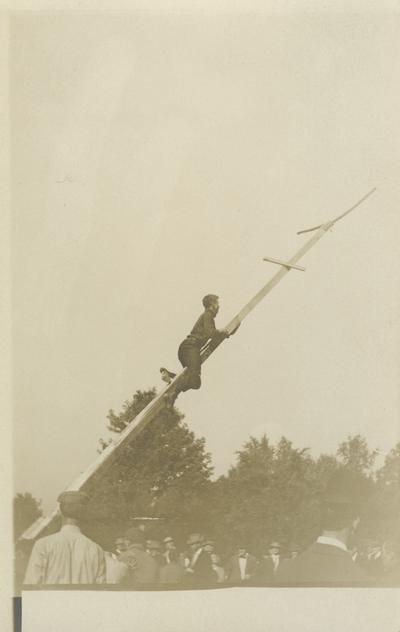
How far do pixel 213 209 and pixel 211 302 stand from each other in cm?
62

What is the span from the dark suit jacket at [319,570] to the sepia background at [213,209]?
641 mm

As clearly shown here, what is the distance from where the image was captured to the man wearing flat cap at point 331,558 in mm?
5680

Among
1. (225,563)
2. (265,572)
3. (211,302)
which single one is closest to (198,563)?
(225,563)

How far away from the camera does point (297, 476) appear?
5.75m

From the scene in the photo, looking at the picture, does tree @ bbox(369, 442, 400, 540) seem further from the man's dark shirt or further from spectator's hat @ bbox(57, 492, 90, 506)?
spectator's hat @ bbox(57, 492, 90, 506)

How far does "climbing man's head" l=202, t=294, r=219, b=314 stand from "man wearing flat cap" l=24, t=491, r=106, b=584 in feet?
4.78

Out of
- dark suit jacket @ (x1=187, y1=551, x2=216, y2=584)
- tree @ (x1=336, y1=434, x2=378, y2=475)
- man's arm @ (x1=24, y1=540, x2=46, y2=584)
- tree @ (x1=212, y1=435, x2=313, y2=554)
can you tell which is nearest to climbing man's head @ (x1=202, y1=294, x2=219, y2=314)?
tree @ (x1=212, y1=435, x2=313, y2=554)

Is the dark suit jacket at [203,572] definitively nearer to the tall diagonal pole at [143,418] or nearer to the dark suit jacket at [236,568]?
the dark suit jacket at [236,568]

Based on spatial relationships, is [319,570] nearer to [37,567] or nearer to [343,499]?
[343,499]

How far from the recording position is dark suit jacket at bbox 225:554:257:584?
569 centimetres

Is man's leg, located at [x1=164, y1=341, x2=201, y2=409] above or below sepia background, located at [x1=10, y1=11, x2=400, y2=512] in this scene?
below

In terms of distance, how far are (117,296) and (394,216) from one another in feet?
6.18

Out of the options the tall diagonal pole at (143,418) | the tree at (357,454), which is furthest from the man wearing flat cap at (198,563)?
the tree at (357,454)

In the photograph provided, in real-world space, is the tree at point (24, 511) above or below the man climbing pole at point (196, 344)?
below
